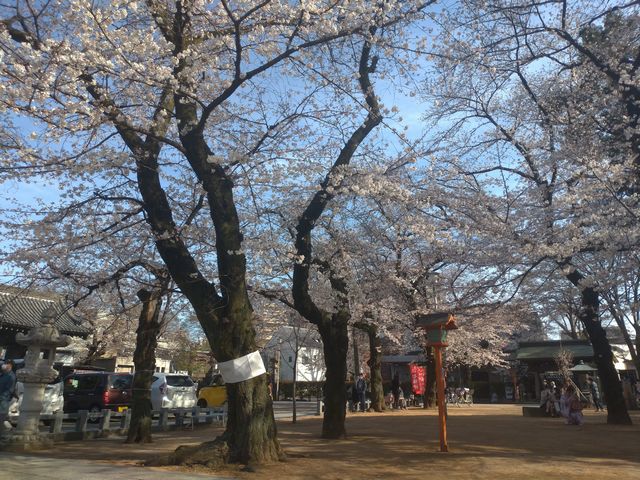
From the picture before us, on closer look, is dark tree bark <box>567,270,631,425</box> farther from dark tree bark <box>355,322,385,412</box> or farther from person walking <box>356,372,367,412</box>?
person walking <box>356,372,367,412</box>

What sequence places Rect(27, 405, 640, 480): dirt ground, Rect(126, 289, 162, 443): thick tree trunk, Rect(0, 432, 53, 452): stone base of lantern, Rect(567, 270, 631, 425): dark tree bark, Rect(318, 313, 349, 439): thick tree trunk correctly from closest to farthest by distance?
1. Rect(27, 405, 640, 480): dirt ground
2. Rect(0, 432, 53, 452): stone base of lantern
3. Rect(126, 289, 162, 443): thick tree trunk
4. Rect(318, 313, 349, 439): thick tree trunk
5. Rect(567, 270, 631, 425): dark tree bark

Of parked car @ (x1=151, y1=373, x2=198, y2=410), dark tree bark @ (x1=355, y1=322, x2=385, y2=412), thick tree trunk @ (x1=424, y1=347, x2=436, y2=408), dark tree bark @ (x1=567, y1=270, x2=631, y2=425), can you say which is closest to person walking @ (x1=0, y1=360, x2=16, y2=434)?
parked car @ (x1=151, y1=373, x2=198, y2=410)

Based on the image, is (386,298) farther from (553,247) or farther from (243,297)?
(243,297)

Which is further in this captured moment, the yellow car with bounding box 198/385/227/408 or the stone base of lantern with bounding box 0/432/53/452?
the yellow car with bounding box 198/385/227/408

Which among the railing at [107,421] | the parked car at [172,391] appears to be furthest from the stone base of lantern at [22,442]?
the parked car at [172,391]

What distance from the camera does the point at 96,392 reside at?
653 inches

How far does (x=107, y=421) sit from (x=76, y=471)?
6.39 m

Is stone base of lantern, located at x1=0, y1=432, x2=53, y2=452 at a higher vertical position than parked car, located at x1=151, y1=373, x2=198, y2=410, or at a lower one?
lower

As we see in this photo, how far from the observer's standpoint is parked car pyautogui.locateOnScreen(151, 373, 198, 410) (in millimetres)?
17969

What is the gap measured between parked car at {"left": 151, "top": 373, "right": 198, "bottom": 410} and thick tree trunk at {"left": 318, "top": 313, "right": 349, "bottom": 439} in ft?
29.1

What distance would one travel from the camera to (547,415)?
63.2 ft

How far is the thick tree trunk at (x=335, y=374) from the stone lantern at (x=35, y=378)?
5720mm

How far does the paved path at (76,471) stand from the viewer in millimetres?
6340

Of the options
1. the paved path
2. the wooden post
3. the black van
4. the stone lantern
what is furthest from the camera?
the black van
